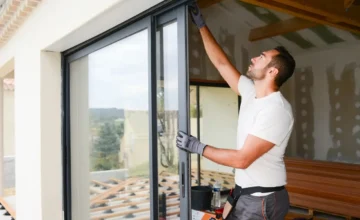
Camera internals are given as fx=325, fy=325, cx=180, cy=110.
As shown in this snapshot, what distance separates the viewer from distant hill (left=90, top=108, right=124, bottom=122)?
2.61 metres

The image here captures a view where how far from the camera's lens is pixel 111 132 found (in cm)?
276

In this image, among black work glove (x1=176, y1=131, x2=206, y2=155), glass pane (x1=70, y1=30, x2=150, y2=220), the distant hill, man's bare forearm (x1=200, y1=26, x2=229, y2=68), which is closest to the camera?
black work glove (x1=176, y1=131, x2=206, y2=155)

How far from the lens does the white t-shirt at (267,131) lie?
1.72 meters

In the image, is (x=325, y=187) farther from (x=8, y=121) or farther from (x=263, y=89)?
(x=8, y=121)

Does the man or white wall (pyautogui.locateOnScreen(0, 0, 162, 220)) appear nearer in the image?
the man

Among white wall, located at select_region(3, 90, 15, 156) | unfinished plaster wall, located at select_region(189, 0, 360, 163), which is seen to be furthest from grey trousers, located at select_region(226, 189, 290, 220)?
white wall, located at select_region(3, 90, 15, 156)

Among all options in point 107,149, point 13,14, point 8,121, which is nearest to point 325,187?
point 107,149

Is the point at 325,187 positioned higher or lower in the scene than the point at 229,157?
lower

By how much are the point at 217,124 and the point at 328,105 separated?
2026 millimetres

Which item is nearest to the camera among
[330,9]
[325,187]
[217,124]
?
[330,9]

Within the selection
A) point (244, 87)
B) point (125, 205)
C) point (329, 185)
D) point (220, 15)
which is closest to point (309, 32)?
point (220, 15)

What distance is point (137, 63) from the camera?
2.23m

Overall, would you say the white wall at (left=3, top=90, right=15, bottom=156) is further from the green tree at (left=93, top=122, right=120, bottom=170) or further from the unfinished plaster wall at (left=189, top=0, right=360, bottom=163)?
the green tree at (left=93, top=122, right=120, bottom=170)

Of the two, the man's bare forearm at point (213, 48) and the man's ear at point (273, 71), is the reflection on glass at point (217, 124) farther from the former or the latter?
the man's ear at point (273, 71)
